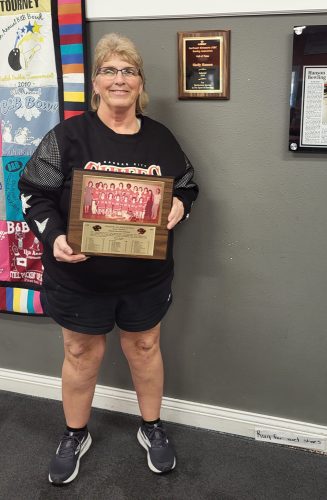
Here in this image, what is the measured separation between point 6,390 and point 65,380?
0.65 metres

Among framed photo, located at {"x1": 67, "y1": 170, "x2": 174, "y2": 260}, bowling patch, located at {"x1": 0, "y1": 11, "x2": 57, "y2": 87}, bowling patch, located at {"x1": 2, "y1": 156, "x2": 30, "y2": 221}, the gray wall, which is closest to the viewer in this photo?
framed photo, located at {"x1": 67, "y1": 170, "x2": 174, "y2": 260}

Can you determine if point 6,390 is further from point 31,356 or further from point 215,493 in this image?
point 215,493

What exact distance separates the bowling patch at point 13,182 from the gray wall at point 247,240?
53 cm

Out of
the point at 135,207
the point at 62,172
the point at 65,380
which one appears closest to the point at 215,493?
the point at 65,380

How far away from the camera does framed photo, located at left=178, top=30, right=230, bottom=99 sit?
151 centimetres

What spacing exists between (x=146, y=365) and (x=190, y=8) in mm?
1203

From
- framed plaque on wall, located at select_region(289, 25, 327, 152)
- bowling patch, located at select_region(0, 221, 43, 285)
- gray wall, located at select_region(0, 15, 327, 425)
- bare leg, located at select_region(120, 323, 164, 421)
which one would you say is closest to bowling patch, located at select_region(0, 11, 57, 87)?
gray wall, located at select_region(0, 15, 327, 425)

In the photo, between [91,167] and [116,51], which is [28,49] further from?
[91,167]

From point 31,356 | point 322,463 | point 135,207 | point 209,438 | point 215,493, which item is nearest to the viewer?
point 135,207

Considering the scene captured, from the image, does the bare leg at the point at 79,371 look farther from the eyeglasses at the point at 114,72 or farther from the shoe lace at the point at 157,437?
the eyeglasses at the point at 114,72

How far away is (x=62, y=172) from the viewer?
4.58 ft

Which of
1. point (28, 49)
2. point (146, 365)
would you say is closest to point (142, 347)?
point (146, 365)

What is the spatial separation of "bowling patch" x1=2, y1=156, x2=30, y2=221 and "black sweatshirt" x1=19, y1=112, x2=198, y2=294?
15.6 inches

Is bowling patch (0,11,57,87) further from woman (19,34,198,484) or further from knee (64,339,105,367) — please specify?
knee (64,339,105,367)
